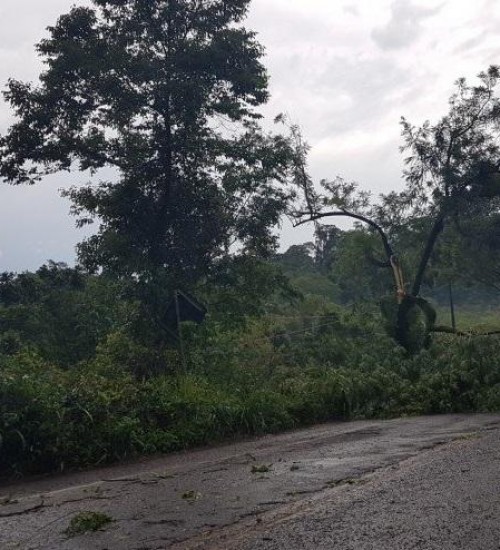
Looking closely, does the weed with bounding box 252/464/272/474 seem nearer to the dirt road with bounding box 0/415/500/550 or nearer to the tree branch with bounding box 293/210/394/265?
the dirt road with bounding box 0/415/500/550

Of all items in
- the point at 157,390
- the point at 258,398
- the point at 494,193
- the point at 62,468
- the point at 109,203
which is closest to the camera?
the point at 62,468

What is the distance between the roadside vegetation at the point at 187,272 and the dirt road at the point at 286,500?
3.87ft

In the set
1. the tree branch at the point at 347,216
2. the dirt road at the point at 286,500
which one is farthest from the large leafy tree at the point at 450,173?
the dirt road at the point at 286,500

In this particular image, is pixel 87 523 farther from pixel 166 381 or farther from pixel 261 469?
pixel 166 381

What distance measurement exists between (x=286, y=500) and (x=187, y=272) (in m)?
12.9

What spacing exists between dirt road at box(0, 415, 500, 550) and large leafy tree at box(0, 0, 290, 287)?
10.1m

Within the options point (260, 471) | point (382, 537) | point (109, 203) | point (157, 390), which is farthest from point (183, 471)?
point (109, 203)

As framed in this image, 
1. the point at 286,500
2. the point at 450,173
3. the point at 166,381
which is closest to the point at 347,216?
the point at 450,173

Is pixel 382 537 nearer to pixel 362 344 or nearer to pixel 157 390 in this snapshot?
pixel 157 390

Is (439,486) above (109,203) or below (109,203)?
below

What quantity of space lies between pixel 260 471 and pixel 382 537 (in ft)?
7.72

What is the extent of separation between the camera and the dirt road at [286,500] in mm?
4332

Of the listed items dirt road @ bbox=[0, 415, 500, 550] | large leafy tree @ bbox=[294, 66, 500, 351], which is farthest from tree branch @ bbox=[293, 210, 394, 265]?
dirt road @ bbox=[0, 415, 500, 550]

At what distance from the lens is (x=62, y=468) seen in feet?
24.2
